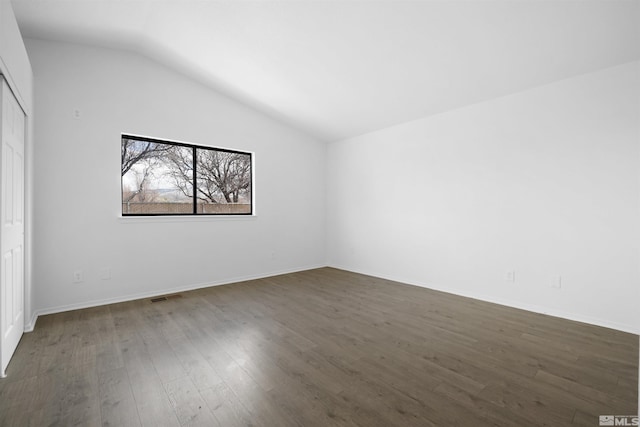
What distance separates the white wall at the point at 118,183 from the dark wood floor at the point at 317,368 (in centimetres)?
59

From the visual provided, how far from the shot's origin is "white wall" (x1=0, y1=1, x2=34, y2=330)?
187 centimetres

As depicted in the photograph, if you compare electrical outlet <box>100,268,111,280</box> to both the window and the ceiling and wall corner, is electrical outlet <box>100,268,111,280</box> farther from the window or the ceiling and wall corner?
the window

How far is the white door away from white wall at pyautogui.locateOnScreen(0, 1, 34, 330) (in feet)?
0.33

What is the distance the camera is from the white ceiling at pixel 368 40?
2404 millimetres

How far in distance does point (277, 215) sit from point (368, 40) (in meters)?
3.06

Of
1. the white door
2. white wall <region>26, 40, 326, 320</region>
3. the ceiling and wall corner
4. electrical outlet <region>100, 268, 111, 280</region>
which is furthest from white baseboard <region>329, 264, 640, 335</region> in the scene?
the white door

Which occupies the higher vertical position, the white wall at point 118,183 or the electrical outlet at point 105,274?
the white wall at point 118,183

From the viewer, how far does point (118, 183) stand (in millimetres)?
3559

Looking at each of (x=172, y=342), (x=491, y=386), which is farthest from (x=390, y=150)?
(x=172, y=342)

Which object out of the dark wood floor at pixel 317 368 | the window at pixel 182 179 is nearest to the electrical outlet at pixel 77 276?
the dark wood floor at pixel 317 368

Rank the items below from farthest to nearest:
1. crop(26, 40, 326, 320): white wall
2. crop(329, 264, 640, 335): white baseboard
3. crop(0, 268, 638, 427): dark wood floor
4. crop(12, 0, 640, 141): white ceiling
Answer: crop(26, 40, 326, 320): white wall
crop(329, 264, 640, 335): white baseboard
crop(12, 0, 640, 141): white ceiling
crop(0, 268, 638, 427): dark wood floor

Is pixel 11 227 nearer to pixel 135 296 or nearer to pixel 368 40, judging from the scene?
pixel 135 296

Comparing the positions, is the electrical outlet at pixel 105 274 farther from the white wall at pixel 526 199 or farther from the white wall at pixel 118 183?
the white wall at pixel 526 199

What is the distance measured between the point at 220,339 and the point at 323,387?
1.13 meters
